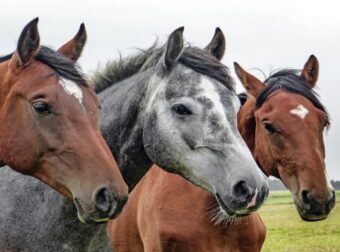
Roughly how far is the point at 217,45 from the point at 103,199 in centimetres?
287

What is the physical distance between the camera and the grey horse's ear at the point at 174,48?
21.7 ft

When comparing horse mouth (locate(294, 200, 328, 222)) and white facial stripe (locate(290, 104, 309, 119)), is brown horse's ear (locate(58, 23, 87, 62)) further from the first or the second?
horse mouth (locate(294, 200, 328, 222))

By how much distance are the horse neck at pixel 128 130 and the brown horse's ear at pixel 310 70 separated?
8.46 feet

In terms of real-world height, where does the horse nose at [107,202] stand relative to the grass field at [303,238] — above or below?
above

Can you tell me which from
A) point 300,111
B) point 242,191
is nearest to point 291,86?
point 300,111

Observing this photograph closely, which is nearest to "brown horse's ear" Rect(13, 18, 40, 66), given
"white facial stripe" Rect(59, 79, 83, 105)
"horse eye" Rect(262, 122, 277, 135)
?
"white facial stripe" Rect(59, 79, 83, 105)

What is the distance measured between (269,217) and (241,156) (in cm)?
3542

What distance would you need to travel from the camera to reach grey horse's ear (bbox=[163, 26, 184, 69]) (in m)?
6.62

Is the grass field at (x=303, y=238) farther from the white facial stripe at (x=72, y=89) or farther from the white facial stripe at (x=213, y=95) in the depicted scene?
the white facial stripe at (x=72, y=89)

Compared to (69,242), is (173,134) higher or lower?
higher

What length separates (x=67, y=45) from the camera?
6.41 metres

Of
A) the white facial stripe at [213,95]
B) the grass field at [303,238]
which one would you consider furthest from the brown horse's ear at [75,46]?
the grass field at [303,238]

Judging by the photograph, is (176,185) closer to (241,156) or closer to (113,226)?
(113,226)

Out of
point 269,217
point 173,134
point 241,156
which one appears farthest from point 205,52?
point 269,217
